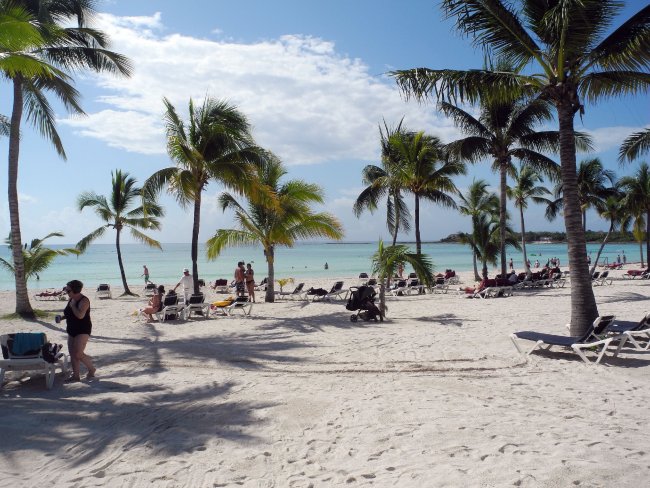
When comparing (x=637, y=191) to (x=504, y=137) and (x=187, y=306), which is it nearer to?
(x=504, y=137)

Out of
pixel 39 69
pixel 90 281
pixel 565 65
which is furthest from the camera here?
pixel 90 281

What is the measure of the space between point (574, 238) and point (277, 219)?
10.3m

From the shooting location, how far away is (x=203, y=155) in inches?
578

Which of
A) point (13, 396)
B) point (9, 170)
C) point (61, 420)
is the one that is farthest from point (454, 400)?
point (9, 170)

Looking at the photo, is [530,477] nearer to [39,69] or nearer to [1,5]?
[39,69]

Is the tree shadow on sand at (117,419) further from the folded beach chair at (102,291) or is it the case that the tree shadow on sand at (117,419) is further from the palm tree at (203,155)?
the folded beach chair at (102,291)

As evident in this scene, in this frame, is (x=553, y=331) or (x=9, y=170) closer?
(x=553, y=331)

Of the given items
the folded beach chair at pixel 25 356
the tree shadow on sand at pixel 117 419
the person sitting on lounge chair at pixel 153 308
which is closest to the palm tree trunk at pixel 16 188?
the person sitting on lounge chair at pixel 153 308

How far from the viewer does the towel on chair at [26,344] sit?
6.19 meters

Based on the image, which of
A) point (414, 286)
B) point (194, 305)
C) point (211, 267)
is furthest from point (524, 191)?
point (211, 267)

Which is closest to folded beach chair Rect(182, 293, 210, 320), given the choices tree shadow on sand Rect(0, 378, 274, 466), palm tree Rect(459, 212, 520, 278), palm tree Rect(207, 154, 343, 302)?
palm tree Rect(207, 154, 343, 302)

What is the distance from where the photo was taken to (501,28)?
8438 millimetres

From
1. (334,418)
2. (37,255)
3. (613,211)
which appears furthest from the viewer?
(613,211)

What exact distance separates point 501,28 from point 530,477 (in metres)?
7.47
